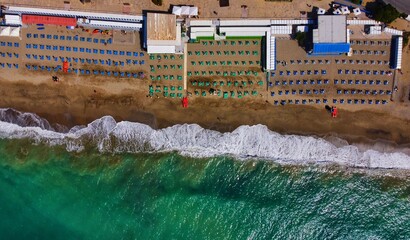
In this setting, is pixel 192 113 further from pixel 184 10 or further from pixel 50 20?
pixel 50 20

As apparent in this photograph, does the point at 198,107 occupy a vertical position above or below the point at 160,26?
below

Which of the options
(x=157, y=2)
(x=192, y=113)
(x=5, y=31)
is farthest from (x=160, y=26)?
(x=5, y=31)

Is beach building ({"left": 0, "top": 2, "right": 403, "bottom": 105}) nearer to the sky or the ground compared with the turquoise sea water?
nearer to the sky

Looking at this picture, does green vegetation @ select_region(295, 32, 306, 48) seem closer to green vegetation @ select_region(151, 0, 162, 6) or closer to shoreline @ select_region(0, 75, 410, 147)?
shoreline @ select_region(0, 75, 410, 147)

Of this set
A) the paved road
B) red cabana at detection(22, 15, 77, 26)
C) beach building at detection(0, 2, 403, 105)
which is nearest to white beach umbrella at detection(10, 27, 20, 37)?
beach building at detection(0, 2, 403, 105)

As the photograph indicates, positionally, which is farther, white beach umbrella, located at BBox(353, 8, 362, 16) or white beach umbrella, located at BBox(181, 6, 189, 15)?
white beach umbrella, located at BBox(181, 6, 189, 15)

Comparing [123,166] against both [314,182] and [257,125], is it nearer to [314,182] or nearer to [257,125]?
[257,125]
